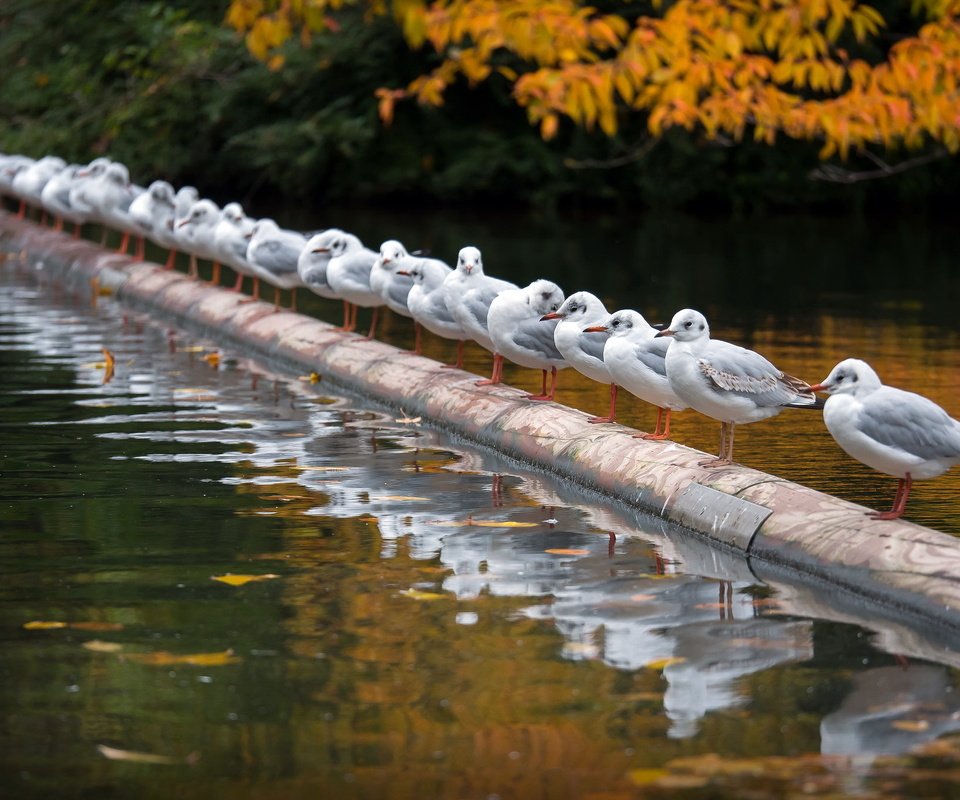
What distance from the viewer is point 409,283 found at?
508 inches

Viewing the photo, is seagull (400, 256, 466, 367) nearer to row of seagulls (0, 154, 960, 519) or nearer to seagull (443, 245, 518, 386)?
row of seagulls (0, 154, 960, 519)

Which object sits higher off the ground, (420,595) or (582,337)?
(582,337)

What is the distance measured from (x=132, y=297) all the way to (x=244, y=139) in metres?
13.8

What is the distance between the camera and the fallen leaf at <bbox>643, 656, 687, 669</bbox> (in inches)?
251

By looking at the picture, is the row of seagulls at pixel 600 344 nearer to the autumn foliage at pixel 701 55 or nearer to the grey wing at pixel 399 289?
the grey wing at pixel 399 289

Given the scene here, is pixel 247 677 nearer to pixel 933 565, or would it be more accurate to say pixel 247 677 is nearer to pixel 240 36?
pixel 933 565

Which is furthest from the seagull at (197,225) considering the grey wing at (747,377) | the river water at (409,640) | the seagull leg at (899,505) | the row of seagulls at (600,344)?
the seagull leg at (899,505)

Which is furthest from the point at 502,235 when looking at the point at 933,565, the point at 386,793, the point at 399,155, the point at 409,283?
the point at 386,793

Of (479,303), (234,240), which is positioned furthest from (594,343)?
(234,240)

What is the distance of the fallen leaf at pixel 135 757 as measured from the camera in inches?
217

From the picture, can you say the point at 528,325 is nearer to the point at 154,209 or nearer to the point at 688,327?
the point at 688,327

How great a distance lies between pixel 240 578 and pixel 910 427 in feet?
8.67

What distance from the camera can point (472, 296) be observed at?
37.7 feet

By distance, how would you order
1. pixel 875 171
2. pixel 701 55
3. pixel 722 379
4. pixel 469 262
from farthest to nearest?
pixel 875 171 < pixel 701 55 < pixel 469 262 < pixel 722 379
